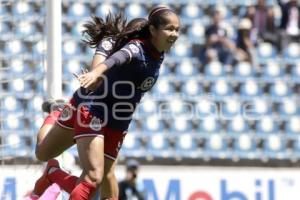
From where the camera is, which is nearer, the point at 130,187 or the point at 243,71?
the point at 130,187

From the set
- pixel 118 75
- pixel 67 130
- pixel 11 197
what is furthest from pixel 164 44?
pixel 11 197

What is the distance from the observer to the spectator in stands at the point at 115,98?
18.9 ft

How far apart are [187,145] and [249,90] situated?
97 centimetres

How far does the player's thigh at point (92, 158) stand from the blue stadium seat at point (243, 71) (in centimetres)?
474

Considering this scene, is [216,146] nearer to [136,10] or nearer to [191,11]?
[191,11]

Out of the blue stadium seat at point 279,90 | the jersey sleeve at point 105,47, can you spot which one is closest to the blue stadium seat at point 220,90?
the blue stadium seat at point 279,90

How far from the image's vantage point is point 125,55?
566 cm

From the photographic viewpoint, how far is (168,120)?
10.1 metres

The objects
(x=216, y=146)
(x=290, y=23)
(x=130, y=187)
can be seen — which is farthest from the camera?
(x=290, y=23)

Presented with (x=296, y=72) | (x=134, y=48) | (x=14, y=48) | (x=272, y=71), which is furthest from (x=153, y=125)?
Result: (x=134, y=48)

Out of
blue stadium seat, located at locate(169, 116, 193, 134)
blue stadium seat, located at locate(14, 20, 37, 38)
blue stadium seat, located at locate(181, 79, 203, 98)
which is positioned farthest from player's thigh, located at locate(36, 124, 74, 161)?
blue stadium seat, located at locate(181, 79, 203, 98)

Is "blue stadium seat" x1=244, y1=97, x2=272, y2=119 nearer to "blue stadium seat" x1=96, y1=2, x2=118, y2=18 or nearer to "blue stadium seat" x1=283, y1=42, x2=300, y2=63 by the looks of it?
"blue stadium seat" x1=283, y1=42, x2=300, y2=63

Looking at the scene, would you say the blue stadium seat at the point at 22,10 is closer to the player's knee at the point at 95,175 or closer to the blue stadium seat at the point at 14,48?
the blue stadium seat at the point at 14,48

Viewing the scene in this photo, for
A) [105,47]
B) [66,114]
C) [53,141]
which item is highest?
[105,47]
